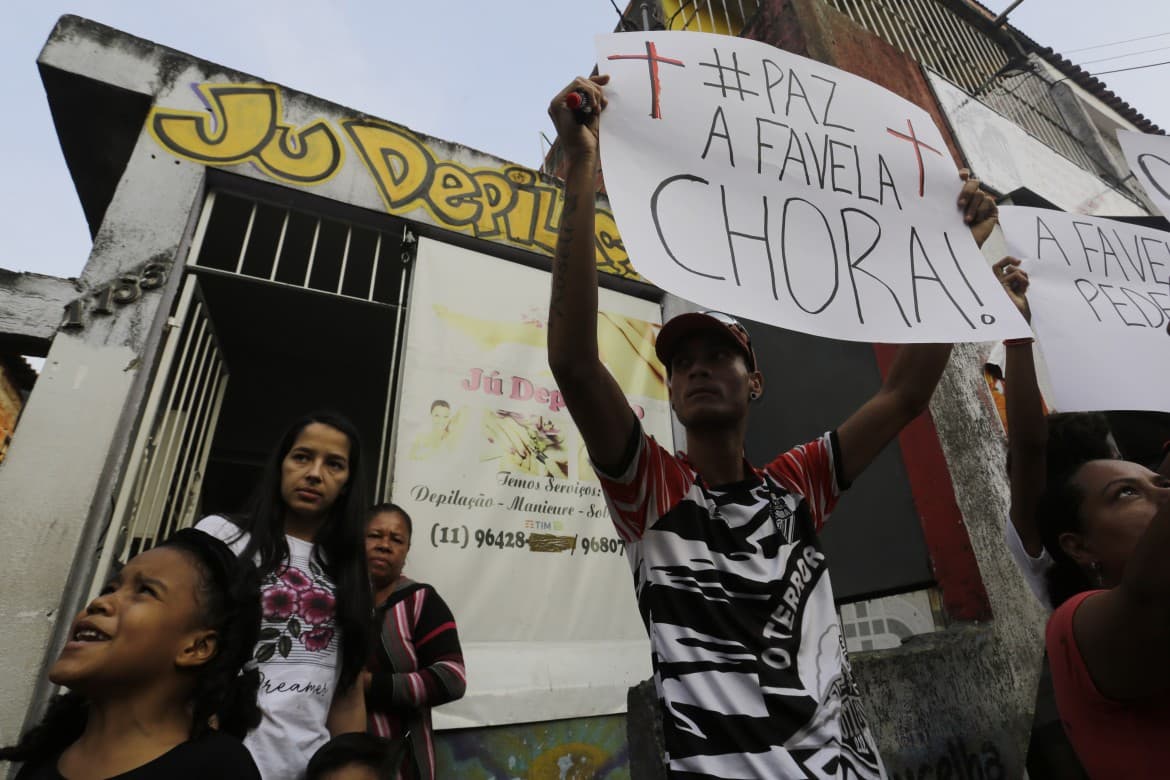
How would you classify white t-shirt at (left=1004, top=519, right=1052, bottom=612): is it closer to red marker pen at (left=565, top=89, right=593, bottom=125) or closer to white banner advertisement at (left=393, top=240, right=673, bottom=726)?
red marker pen at (left=565, top=89, right=593, bottom=125)

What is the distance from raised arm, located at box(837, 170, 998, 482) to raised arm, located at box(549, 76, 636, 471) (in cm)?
64

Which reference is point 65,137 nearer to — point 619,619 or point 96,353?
point 96,353

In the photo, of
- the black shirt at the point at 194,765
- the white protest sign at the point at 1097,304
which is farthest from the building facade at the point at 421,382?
the black shirt at the point at 194,765

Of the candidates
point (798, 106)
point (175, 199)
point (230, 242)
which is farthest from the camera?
point (230, 242)

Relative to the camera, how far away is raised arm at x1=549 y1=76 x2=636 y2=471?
1070mm

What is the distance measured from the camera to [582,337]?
1.08 m

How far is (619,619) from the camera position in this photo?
3.57m

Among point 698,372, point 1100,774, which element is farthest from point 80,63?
point 1100,774

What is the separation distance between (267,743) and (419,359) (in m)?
2.33

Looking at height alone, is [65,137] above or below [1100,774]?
above

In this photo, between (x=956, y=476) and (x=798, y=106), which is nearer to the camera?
(x=798, y=106)

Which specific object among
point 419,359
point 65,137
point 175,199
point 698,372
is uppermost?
point 65,137

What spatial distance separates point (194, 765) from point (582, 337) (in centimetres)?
97

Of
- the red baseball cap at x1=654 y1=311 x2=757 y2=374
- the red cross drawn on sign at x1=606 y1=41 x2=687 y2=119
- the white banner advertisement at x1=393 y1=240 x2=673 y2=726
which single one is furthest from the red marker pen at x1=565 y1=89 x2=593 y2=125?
the white banner advertisement at x1=393 y1=240 x2=673 y2=726
